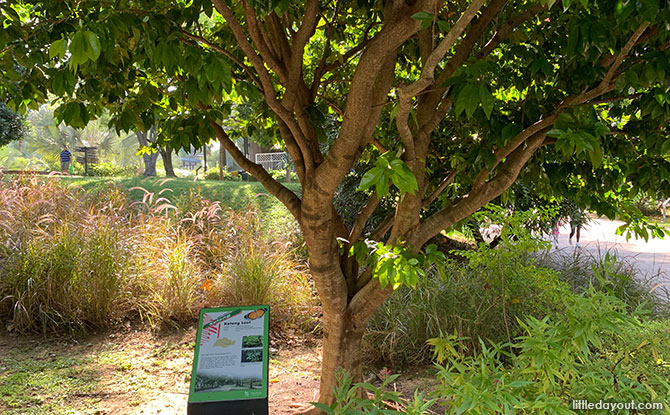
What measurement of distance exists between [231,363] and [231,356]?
0.04 meters

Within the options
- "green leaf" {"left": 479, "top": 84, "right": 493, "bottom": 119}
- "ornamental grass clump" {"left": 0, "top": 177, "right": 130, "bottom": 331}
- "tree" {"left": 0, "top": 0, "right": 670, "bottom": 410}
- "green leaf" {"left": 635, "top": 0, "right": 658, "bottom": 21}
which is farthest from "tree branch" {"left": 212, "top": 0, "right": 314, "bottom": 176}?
"ornamental grass clump" {"left": 0, "top": 177, "right": 130, "bottom": 331}

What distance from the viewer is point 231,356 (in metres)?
3.06

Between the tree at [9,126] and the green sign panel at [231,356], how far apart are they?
11.9m

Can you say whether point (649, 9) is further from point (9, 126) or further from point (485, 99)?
point (9, 126)

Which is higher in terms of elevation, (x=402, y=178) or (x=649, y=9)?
(x=649, y=9)

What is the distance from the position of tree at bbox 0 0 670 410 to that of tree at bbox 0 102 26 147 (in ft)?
35.7

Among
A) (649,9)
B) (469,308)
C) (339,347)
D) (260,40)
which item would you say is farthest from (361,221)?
(469,308)

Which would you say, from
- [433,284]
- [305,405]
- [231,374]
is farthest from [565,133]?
[433,284]

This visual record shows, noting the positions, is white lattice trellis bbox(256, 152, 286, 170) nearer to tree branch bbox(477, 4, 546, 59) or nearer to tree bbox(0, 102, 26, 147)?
tree bbox(0, 102, 26, 147)

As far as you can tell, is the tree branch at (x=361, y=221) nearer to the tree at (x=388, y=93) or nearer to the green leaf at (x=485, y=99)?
the tree at (x=388, y=93)

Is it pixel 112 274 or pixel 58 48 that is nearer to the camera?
pixel 58 48

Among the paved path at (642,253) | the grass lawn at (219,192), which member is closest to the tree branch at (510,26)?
the paved path at (642,253)

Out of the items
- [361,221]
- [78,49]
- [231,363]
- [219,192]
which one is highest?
[78,49]

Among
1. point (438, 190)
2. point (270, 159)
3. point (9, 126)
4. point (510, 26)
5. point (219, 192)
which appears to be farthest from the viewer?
point (270, 159)
